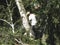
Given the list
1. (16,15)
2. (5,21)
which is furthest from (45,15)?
(16,15)

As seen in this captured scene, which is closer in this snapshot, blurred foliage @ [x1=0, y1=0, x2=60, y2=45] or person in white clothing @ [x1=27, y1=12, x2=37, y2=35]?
blurred foliage @ [x1=0, y1=0, x2=60, y2=45]

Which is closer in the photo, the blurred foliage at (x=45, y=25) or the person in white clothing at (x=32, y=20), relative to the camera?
the blurred foliage at (x=45, y=25)

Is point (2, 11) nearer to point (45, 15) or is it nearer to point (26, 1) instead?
point (26, 1)

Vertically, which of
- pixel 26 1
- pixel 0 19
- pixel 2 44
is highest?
pixel 26 1

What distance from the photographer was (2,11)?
29.8 ft

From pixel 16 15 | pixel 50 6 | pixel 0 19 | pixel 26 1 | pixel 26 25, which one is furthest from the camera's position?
pixel 16 15

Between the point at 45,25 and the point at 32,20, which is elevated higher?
the point at 32,20

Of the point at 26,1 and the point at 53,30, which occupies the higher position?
the point at 26,1

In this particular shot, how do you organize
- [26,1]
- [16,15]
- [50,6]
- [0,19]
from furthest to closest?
[16,15], [0,19], [26,1], [50,6]

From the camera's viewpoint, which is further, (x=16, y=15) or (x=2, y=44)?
(x=16, y=15)

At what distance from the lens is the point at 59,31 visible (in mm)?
7004

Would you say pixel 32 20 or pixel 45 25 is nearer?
pixel 45 25

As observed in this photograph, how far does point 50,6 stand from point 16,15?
10.2 ft

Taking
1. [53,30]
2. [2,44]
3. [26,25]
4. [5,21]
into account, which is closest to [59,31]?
[53,30]
